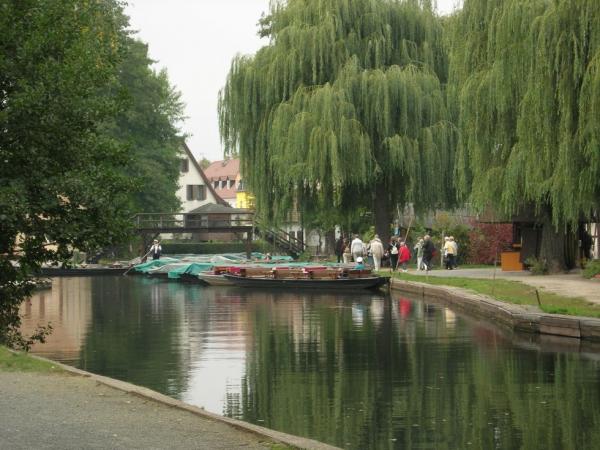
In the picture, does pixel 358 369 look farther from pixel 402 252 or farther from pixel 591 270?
pixel 402 252

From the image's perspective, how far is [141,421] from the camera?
10.5 m

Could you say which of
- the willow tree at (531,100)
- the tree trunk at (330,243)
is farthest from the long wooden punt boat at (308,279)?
the tree trunk at (330,243)

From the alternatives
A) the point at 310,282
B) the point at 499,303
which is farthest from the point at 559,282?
the point at 310,282

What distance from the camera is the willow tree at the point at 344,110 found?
1652 inches

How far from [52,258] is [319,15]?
28.0 m

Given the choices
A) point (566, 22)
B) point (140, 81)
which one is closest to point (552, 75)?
point (566, 22)

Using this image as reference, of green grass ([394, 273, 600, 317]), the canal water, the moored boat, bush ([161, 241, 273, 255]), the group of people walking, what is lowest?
the canal water

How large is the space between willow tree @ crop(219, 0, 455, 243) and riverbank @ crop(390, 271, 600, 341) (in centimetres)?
458

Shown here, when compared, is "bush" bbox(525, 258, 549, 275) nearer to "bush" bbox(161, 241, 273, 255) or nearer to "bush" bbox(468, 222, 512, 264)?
"bush" bbox(468, 222, 512, 264)

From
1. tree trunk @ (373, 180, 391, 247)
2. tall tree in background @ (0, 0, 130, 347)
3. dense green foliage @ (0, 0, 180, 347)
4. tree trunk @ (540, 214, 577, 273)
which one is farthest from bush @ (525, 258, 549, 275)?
tall tree in background @ (0, 0, 130, 347)

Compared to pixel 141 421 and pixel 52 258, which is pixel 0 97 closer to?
pixel 52 258

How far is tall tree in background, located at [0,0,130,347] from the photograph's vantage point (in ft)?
54.6

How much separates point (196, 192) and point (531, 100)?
8301 cm

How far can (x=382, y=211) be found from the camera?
152 ft
